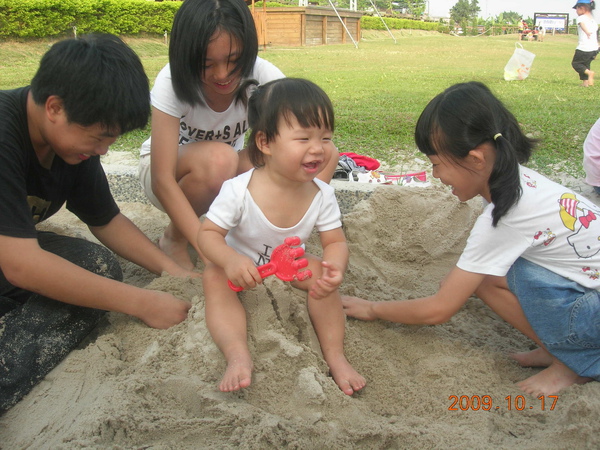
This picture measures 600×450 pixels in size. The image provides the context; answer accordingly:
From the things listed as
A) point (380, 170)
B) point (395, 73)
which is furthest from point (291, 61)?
point (380, 170)

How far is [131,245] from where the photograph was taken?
242 centimetres

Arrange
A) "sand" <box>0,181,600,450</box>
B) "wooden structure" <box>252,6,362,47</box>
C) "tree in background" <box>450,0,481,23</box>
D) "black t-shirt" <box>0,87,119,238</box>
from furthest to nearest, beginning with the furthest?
"tree in background" <box>450,0,481,23</box>, "wooden structure" <box>252,6,362,47</box>, "black t-shirt" <box>0,87,119,238</box>, "sand" <box>0,181,600,450</box>

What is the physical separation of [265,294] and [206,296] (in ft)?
0.68

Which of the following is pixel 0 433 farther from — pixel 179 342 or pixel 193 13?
pixel 193 13

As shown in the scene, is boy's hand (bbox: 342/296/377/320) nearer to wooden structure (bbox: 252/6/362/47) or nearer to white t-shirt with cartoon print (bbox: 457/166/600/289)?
white t-shirt with cartoon print (bbox: 457/166/600/289)

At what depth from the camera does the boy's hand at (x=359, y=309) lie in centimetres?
211

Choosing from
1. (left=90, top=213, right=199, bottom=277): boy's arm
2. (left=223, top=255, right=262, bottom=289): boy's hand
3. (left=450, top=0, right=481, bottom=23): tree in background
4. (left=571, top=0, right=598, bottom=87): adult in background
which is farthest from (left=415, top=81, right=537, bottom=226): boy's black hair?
(left=450, top=0, right=481, bottom=23): tree in background

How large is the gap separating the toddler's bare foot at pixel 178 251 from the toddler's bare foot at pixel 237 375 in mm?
923

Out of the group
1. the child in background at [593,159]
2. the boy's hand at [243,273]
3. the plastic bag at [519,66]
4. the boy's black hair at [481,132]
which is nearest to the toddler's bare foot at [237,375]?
the boy's hand at [243,273]

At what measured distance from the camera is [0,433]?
1.62 meters

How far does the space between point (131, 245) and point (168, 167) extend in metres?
0.38

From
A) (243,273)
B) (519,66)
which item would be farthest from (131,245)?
(519,66)

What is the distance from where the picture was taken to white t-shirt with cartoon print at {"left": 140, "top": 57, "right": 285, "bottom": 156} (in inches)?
93.6

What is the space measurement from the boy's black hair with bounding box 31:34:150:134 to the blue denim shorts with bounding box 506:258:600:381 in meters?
1.40
